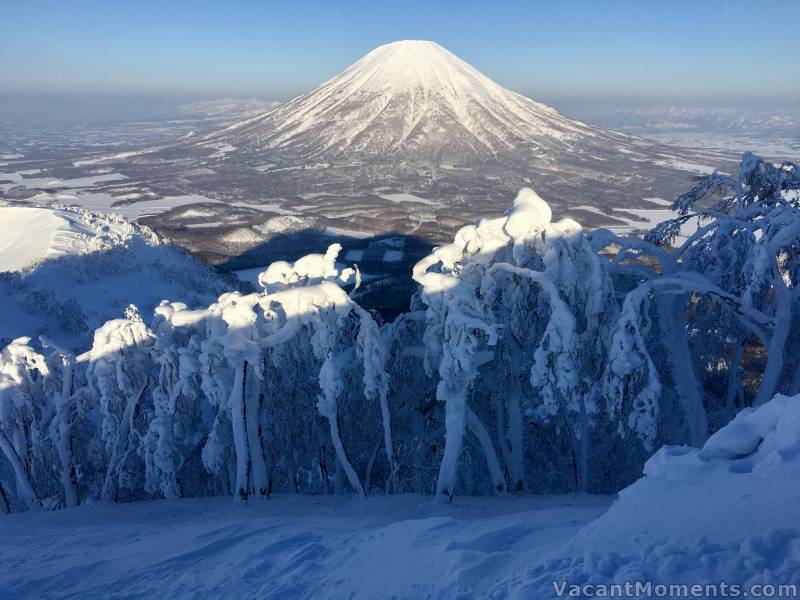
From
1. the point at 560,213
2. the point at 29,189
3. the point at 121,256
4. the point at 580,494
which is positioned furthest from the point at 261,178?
the point at 580,494

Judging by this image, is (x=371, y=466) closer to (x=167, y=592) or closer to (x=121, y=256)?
(x=167, y=592)

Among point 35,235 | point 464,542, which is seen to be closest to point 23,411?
point 464,542

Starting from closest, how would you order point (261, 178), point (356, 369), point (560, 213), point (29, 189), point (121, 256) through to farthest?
point (356, 369), point (121, 256), point (560, 213), point (29, 189), point (261, 178)

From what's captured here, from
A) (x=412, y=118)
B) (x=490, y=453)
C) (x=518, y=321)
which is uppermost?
(x=412, y=118)

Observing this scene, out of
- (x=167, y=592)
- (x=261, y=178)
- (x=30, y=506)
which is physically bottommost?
(x=30, y=506)

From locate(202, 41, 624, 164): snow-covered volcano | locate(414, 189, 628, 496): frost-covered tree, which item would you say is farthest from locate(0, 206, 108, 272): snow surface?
locate(202, 41, 624, 164): snow-covered volcano

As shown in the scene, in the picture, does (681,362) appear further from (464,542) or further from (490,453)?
(464,542)
